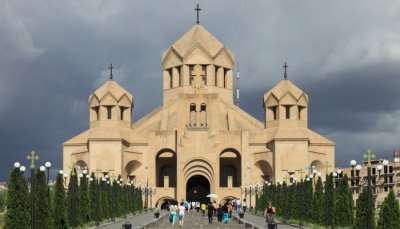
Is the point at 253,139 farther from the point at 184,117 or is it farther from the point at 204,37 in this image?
the point at 204,37

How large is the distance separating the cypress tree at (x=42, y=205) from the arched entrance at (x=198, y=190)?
153 feet

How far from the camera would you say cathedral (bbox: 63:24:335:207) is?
59.3 meters

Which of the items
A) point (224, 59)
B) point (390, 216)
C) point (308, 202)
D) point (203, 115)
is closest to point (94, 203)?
point (308, 202)

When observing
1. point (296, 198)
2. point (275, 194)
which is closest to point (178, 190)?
A: point (275, 194)

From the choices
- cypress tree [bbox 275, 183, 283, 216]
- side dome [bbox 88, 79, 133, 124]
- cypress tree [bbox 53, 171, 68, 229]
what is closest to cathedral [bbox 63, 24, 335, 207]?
side dome [bbox 88, 79, 133, 124]

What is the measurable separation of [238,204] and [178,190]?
6.24 meters

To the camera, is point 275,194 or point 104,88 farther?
point 104,88

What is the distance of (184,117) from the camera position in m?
64.2

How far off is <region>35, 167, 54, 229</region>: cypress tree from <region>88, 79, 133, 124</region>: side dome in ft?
125

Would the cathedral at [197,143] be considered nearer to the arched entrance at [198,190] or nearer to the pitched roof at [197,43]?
the pitched roof at [197,43]

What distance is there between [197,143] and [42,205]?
38.7 metres

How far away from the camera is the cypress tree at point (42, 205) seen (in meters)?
22.5

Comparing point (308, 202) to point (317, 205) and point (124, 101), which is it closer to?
point (317, 205)

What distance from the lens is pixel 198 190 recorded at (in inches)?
2798
